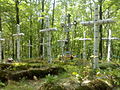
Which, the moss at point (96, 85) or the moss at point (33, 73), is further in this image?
the moss at point (33, 73)

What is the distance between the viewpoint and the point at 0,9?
51.6ft

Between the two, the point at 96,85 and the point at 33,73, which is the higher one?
the point at 96,85

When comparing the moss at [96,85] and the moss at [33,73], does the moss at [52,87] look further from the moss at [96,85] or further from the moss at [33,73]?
the moss at [33,73]

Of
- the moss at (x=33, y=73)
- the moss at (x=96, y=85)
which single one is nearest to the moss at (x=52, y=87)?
the moss at (x=96, y=85)

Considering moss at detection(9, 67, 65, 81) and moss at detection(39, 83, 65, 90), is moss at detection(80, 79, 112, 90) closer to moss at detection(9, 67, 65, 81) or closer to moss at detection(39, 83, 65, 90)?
moss at detection(39, 83, 65, 90)

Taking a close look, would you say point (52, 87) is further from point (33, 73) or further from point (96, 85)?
point (33, 73)

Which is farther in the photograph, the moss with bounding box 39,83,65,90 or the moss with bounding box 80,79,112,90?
the moss with bounding box 80,79,112,90

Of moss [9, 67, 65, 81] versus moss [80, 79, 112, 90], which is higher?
moss [80, 79, 112, 90]

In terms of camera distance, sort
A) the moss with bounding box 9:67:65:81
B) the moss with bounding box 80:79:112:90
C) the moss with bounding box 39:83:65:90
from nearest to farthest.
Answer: the moss with bounding box 39:83:65:90 < the moss with bounding box 80:79:112:90 < the moss with bounding box 9:67:65:81

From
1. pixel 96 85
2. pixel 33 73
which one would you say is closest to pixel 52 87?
pixel 96 85

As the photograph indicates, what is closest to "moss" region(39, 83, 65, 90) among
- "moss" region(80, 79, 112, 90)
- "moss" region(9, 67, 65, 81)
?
"moss" region(80, 79, 112, 90)

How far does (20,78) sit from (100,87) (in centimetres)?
348

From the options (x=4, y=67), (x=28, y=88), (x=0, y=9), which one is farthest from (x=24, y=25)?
(x=28, y=88)

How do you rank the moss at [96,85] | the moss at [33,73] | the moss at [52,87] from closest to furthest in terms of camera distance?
the moss at [52,87] < the moss at [96,85] < the moss at [33,73]
